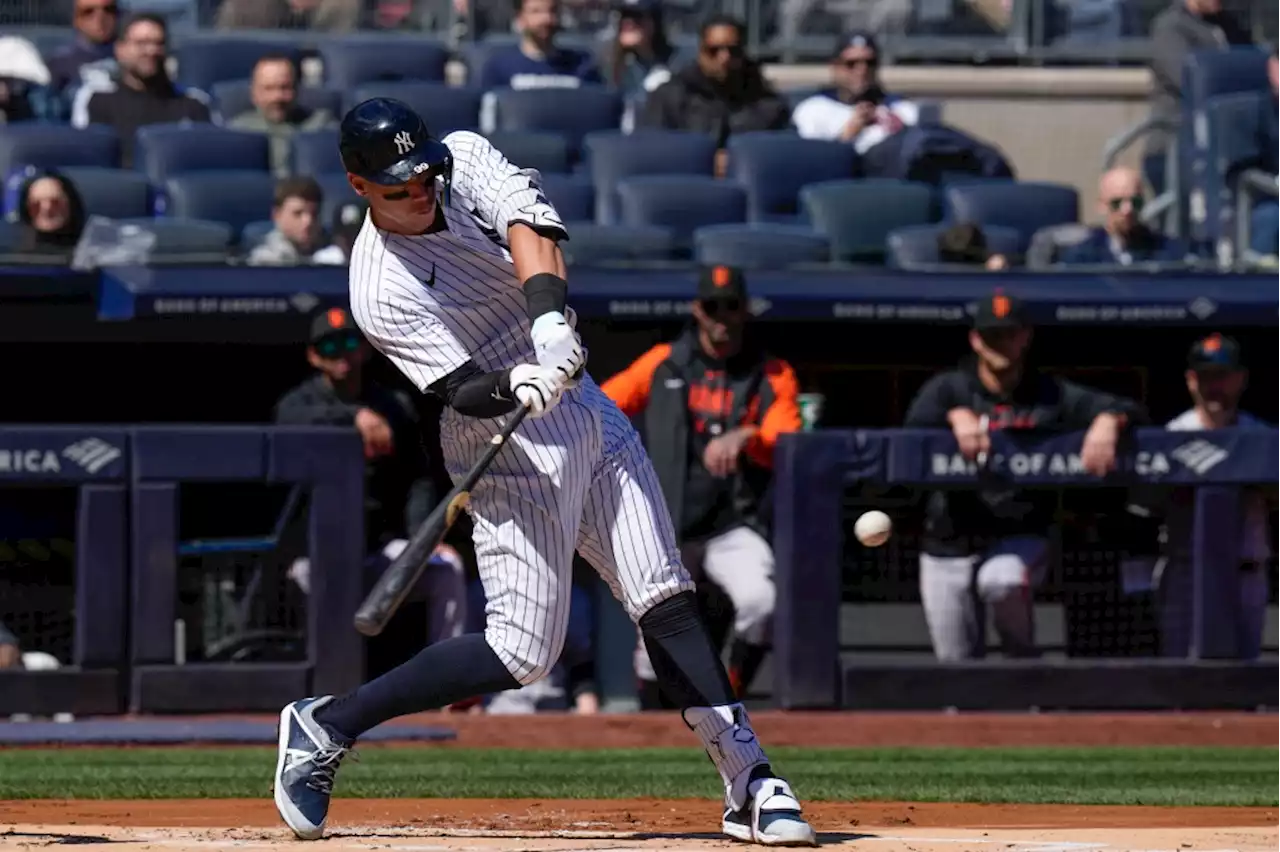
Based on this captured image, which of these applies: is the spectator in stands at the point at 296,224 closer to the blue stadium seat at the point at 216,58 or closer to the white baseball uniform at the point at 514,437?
the blue stadium seat at the point at 216,58

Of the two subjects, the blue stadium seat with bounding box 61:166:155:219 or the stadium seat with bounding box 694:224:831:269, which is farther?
the stadium seat with bounding box 694:224:831:269

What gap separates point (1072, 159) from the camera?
1153cm

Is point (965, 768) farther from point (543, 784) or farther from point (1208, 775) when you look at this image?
point (543, 784)

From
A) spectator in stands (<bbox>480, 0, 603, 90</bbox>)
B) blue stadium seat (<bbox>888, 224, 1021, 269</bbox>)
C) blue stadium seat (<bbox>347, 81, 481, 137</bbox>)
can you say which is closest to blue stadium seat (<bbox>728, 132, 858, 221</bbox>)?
blue stadium seat (<bbox>888, 224, 1021, 269</bbox>)

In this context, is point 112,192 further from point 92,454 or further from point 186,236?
point 92,454

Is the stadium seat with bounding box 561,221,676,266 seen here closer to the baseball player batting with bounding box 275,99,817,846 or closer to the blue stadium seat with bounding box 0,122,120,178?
the blue stadium seat with bounding box 0,122,120,178

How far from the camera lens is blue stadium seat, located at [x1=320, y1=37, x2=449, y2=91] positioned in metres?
10.6

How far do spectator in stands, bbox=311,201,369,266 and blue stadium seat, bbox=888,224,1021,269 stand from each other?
2181 mm

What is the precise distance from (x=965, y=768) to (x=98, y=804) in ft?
8.60

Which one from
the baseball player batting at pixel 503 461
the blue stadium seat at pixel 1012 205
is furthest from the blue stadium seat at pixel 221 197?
the baseball player batting at pixel 503 461

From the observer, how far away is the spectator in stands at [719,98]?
10.0m

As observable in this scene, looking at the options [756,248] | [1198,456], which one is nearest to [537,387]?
[1198,456]

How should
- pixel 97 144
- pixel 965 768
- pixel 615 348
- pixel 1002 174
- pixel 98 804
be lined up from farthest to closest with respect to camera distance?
pixel 1002 174 → pixel 97 144 → pixel 615 348 → pixel 965 768 → pixel 98 804

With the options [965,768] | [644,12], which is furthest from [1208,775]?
[644,12]
